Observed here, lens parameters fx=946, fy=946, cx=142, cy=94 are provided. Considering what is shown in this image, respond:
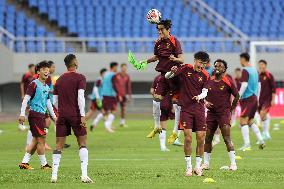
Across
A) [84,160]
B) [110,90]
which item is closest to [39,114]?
[84,160]

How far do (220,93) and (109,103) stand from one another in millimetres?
16296

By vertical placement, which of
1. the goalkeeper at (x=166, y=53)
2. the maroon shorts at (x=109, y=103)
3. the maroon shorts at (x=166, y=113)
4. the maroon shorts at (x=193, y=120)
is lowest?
the maroon shorts at (x=109, y=103)

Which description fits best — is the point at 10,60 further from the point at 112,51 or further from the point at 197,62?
the point at 197,62

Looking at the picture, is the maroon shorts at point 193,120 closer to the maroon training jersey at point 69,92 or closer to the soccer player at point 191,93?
the soccer player at point 191,93

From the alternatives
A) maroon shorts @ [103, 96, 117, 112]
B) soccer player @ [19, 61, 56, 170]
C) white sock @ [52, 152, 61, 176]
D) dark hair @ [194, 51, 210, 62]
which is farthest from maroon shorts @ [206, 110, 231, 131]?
maroon shorts @ [103, 96, 117, 112]

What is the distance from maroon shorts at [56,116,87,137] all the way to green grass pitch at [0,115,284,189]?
0.79 m

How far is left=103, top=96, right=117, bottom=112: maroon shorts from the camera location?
34.4 metres

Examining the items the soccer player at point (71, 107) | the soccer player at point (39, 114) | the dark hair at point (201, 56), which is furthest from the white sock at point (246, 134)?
the soccer player at point (71, 107)

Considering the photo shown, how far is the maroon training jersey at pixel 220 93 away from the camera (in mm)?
18391

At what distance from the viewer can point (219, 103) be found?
18.4 m

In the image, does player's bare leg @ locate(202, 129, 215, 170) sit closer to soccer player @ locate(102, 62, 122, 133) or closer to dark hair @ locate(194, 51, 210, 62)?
dark hair @ locate(194, 51, 210, 62)

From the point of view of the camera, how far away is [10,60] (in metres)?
42.7

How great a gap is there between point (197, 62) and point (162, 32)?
5.61 feet

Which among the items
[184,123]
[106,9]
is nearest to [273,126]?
[106,9]
